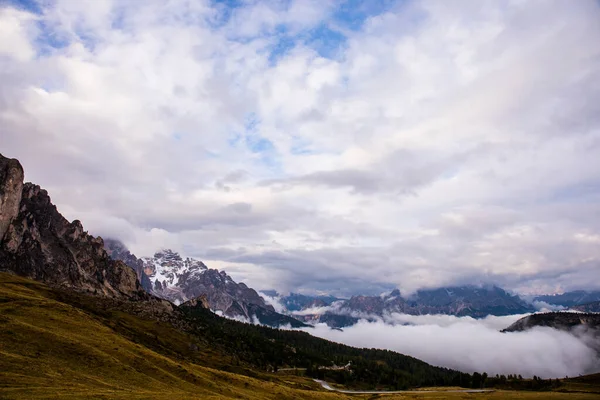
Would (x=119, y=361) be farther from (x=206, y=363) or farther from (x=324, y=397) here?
(x=206, y=363)

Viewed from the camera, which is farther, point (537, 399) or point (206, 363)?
point (206, 363)

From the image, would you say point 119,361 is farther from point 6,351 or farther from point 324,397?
point 324,397

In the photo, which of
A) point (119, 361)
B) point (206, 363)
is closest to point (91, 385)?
point (119, 361)

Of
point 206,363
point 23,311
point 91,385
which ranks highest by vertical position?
point 23,311

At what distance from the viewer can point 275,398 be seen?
347 feet

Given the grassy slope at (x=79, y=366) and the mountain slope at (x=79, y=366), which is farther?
the grassy slope at (x=79, y=366)

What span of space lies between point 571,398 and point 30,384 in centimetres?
18015

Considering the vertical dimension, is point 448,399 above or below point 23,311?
below

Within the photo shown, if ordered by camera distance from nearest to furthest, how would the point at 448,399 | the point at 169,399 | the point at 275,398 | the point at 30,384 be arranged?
1. the point at 30,384
2. the point at 169,399
3. the point at 275,398
4. the point at 448,399

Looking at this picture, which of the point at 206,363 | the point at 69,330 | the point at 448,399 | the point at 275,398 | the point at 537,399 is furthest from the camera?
the point at 206,363

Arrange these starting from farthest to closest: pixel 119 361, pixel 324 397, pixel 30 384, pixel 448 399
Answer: pixel 448 399
pixel 324 397
pixel 119 361
pixel 30 384

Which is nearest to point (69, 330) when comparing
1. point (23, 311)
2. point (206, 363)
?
point (23, 311)

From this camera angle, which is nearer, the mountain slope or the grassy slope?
the mountain slope

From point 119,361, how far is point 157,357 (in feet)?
50.6
